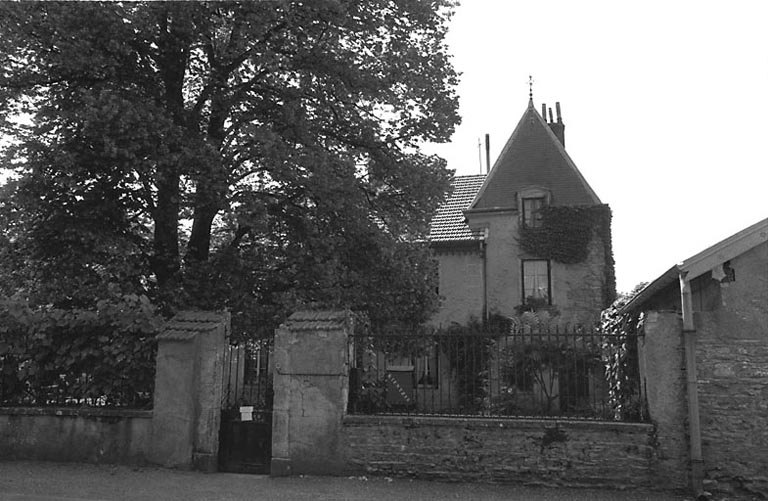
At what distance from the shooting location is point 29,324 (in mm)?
9820

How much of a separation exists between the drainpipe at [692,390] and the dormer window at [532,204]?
1468 cm

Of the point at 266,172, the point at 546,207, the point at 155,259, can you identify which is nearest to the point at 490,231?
the point at 546,207

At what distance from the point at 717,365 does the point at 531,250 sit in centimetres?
1453

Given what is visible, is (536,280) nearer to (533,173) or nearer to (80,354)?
(533,173)

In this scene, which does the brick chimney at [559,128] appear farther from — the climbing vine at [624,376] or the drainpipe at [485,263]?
the climbing vine at [624,376]

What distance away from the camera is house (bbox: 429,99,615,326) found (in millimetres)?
22406

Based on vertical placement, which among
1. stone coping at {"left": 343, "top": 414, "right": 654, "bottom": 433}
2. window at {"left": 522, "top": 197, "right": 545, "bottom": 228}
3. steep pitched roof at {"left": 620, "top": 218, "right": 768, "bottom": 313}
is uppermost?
window at {"left": 522, "top": 197, "right": 545, "bottom": 228}

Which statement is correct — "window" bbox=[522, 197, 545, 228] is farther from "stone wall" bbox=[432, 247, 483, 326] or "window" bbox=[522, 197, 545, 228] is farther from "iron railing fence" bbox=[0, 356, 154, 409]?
"iron railing fence" bbox=[0, 356, 154, 409]

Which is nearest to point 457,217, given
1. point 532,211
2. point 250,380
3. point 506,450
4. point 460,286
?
point 532,211

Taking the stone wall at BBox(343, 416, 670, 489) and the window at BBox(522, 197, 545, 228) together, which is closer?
the stone wall at BBox(343, 416, 670, 489)

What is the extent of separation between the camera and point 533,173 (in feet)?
77.8

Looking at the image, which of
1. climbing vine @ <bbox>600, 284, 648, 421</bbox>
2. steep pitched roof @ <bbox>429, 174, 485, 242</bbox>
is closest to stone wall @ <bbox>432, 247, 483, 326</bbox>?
steep pitched roof @ <bbox>429, 174, 485, 242</bbox>

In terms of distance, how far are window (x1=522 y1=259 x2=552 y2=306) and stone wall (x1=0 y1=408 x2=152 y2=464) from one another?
15636 mm

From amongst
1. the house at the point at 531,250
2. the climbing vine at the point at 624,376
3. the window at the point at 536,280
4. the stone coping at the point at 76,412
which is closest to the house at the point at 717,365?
the climbing vine at the point at 624,376
